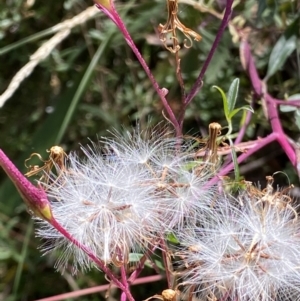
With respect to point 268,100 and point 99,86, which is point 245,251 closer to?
point 268,100

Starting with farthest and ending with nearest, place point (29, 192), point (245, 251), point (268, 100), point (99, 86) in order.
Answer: point (99, 86), point (268, 100), point (245, 251), point (29, 192)

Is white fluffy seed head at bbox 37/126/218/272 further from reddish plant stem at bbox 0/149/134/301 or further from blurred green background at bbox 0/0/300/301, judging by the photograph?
blurred green background at bbox 0/0/300/301

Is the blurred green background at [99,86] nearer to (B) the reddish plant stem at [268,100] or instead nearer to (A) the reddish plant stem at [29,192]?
(B) the reddish plant stem at [268,100]

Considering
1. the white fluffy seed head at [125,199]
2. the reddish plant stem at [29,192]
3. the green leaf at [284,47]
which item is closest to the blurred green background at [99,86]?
the green leaf at [284,47]

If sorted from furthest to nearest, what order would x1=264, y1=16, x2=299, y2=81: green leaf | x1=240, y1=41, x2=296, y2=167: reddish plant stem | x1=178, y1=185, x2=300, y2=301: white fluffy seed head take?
x1=264, y1=16, x2=299, y2=81: green leaf
x1=240, y1=41, x2=296, y2=167: reddish plant stem
x1=178, y1=185, x2=300, y2=301: white fluffy seed head

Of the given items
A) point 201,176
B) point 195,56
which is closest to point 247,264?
point 201,176

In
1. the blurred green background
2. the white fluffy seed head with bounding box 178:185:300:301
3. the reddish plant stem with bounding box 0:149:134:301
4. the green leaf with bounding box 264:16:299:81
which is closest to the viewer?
the reddish plant stem with bounding box 0:149:134:301

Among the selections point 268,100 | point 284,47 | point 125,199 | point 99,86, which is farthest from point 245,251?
point 99,86

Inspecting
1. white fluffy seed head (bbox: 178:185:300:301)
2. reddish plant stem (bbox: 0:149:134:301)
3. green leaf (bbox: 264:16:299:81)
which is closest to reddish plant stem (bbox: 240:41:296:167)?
green leaf (bbox: 264:16:299:81)
